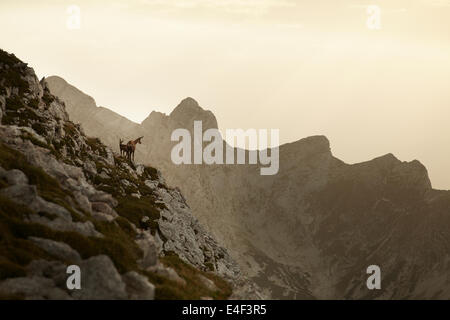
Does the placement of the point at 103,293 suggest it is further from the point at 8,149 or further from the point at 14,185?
the point at 8,149

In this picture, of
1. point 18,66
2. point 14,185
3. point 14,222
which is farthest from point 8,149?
point 18,66

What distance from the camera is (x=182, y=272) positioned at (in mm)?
46031

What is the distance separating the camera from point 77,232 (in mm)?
37312

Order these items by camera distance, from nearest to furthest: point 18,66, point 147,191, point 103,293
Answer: point 103,293, point 147,191, point 18,66

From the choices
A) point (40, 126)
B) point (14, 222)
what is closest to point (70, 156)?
point (40, 126)

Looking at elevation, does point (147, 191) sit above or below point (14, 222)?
above

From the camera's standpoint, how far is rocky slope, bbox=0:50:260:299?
32250 millimetres

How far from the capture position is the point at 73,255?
34469 millimetres

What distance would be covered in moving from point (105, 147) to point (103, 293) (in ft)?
201

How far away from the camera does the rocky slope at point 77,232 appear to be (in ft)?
106
